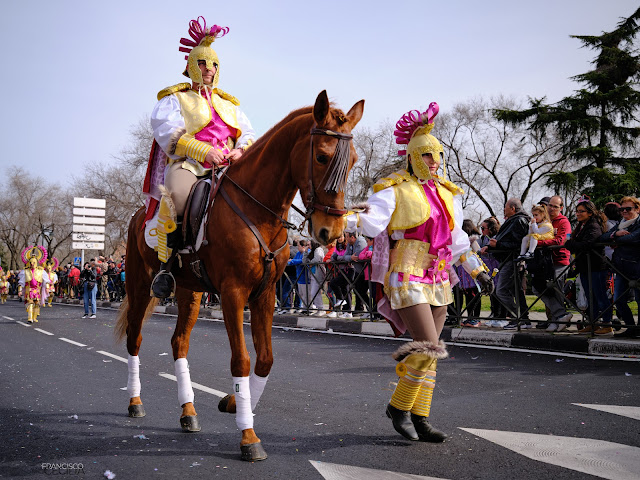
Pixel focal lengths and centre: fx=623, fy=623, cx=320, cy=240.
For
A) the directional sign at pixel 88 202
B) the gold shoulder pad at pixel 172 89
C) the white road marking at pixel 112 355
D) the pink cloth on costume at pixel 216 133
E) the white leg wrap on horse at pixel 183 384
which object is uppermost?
the directional sign at pixel 88 202

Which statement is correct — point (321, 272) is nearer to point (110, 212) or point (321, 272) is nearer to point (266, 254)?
point (266, 254)

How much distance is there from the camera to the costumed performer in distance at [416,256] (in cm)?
458

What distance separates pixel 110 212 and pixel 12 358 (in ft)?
Answer: 151

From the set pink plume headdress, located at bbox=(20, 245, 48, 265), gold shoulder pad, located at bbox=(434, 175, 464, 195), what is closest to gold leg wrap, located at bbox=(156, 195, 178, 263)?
gold shoulder pad, located at bbox=(434, 175, 464, 195)

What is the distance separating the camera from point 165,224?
491 cm

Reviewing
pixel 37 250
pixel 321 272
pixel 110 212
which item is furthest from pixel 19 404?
pixel 110 212

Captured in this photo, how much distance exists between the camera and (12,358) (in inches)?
394

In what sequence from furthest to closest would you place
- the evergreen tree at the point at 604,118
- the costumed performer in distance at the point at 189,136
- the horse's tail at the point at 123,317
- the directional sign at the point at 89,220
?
the directional sign at the point at 89,220
the evergreen tree at the point at 604,118
the horse's tail at the point at 123,317
the costumed performer in distance at the point at 189,136

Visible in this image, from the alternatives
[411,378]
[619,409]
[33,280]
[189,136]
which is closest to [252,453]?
[411,378]

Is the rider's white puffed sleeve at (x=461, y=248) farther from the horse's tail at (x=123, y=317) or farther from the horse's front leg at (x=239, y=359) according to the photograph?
the horse's tail at (x=123, y=317)

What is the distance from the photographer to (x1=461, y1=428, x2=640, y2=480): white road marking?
383 centimetres

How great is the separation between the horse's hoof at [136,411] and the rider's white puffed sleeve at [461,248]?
9.98 feet

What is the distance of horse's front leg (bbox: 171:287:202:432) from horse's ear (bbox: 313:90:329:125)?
227cm

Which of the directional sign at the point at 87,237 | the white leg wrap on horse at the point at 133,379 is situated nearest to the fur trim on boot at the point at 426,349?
the white leg wrap on horse at the point at 133,379
